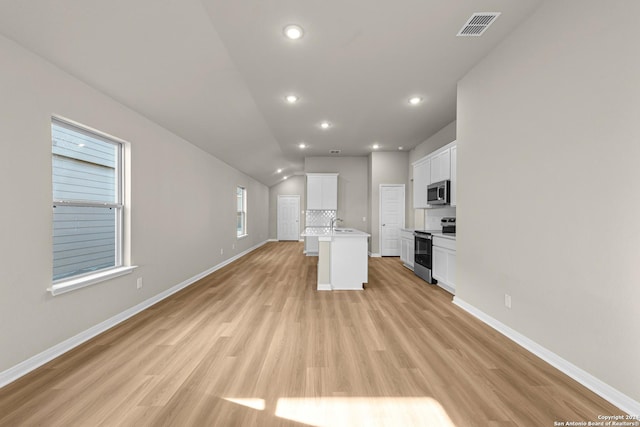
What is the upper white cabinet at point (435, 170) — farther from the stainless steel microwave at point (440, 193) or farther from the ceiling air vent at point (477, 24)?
the ceiling air vent at point (477, 24)

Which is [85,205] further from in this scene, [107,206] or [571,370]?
[571,370]

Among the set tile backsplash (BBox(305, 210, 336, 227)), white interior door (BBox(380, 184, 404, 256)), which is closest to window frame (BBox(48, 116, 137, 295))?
tile backsplash (BBox(305, 210, 336, 227))

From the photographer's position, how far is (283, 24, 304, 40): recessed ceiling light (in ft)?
7.97

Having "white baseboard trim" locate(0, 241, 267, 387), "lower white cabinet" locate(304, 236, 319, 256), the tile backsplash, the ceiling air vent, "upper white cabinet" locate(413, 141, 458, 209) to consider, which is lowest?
"white baseboard trim" locate(0, 241, 267, 387)

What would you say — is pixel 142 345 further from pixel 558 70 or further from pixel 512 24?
pixel 512 24

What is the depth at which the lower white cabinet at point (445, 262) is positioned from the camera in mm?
3887

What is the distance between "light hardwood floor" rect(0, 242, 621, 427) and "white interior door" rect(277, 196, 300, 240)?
8397 millimetres

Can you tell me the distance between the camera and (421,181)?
5.42m

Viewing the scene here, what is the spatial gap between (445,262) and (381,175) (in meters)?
3.56

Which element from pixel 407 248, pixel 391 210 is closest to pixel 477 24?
pixel 407 248

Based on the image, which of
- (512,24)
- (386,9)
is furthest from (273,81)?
(512,24)

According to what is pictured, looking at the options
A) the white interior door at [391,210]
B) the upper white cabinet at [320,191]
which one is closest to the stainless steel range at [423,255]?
the white interior door at [391,210]

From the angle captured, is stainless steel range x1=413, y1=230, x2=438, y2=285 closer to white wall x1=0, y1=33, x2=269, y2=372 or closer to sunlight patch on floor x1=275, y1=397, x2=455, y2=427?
sunlight patch on floor x1=275, y1=397, x2=455, y2=427

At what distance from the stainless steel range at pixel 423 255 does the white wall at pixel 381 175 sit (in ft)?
6.51
